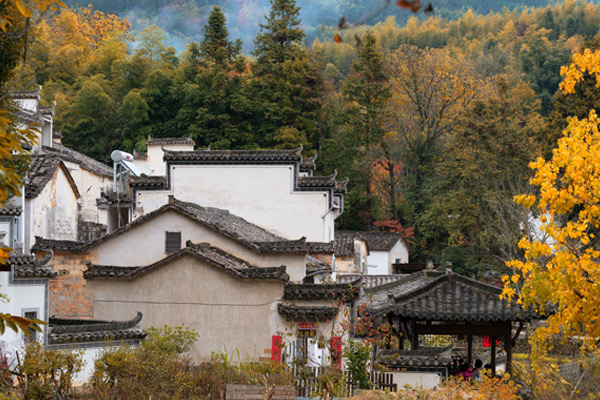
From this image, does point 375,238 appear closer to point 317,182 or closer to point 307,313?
point 317,182

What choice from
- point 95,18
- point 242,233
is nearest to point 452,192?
point 242,233

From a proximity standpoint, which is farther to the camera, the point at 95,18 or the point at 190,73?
the point at 95,18

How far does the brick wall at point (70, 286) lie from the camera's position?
18953mm

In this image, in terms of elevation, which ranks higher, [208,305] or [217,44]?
[217,44]

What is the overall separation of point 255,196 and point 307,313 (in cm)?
933

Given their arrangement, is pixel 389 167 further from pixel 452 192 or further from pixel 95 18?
pixel 95 18

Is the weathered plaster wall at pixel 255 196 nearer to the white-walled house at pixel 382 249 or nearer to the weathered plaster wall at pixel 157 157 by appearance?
the weathered plaster wall at pixel 157 157

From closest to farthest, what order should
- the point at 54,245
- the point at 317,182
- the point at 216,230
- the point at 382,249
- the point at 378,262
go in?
the point at 216,230
the point at 54,245
the point at 317,182
the point at 382,249
the point at 378,262

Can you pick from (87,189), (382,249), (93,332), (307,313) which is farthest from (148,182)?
(382,249)

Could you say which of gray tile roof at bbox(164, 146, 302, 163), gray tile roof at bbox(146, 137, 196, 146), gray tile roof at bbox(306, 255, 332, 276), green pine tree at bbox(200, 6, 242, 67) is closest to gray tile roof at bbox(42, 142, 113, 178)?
gray tile roof at bbox(146, 137, 196, 146)

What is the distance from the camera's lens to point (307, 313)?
16.4 metres

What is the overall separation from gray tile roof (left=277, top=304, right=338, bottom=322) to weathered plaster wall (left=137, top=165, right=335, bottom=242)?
27.4 feet

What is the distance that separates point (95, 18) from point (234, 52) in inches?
668

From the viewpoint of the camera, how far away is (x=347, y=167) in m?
41.9
